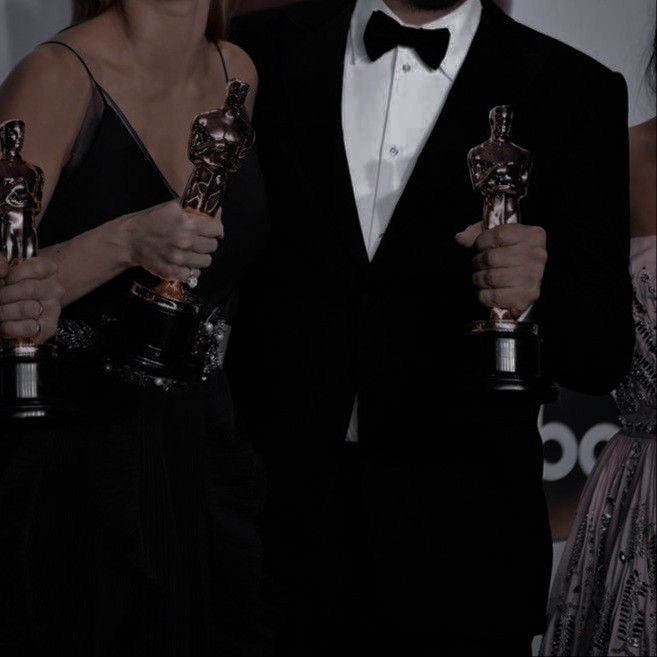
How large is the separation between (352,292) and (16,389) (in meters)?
0.42

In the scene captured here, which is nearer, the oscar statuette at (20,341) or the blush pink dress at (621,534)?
the oscar statuette at (20,341)

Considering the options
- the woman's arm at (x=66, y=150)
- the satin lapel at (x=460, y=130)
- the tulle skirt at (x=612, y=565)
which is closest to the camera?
the woman's arm at (x=66, y=150)

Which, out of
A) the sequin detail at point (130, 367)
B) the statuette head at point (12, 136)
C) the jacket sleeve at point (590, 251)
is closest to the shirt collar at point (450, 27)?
the jacket sleeve at point (590, 251)

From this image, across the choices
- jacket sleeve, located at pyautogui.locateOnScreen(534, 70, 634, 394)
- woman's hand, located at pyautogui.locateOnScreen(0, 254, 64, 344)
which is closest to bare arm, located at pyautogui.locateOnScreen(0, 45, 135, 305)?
woman's hand, located at pyautogui.locateOnScreen(0, 254, 64, 344)

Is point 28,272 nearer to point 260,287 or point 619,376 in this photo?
point 260,287

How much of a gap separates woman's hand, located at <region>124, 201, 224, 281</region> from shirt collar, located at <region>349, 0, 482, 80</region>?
0.40 metres

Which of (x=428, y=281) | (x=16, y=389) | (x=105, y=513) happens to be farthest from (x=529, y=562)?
(x=16, y=389)

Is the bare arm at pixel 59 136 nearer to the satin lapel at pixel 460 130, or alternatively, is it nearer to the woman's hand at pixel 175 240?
the woman's hand at pixel 175 240

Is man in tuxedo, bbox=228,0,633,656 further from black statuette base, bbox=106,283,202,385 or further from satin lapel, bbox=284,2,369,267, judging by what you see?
black statuette base, bbox=106,283,202,385

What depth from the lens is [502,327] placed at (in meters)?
1.15

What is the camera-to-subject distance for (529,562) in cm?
141

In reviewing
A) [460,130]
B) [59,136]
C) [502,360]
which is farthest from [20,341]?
[460,130]

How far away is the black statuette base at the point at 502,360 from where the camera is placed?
1138 millimetres

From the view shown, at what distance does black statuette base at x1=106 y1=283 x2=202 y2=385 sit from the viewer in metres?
1.11
